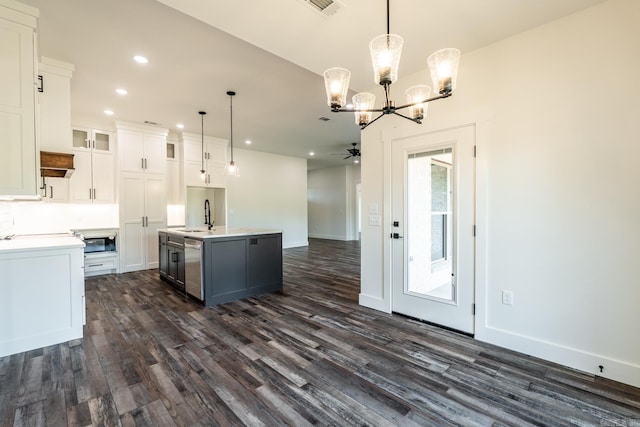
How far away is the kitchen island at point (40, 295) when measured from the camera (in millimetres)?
2562

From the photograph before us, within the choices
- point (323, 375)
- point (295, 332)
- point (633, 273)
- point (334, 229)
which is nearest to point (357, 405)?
point (323, 375)

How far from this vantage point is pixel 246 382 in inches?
83.4

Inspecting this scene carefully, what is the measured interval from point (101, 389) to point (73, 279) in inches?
52.8

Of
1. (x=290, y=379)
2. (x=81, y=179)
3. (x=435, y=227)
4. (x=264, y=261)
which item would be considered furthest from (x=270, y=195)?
(x=290, y=379)

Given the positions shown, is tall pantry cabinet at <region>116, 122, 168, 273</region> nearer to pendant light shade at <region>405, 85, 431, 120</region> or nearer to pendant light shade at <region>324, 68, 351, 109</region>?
pendant light shade at <region>324, 68, 351, 109</region>

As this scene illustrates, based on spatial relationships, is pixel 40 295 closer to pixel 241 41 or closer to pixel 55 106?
pixel 55 106

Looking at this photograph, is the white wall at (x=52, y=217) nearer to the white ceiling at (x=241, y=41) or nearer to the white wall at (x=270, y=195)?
the white ceiling at (x=241, y=41)

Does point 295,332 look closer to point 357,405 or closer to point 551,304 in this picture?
point 357,405

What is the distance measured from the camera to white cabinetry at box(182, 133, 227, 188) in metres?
6.61

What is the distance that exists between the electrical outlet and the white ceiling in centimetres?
231

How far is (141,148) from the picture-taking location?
231 inches

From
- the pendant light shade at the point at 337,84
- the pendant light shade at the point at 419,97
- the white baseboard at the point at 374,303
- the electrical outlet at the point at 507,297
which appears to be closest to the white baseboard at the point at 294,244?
the white baseboard at the point at 374,303

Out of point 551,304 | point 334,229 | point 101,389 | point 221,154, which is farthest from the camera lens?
point 334,229

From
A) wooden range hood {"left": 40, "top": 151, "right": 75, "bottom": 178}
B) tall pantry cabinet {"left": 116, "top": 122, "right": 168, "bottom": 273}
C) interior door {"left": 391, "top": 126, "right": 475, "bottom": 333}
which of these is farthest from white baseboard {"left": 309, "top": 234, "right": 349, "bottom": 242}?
wooden range hood {"left": 40, "top": 151, "right": 75, "bottom": 178}
